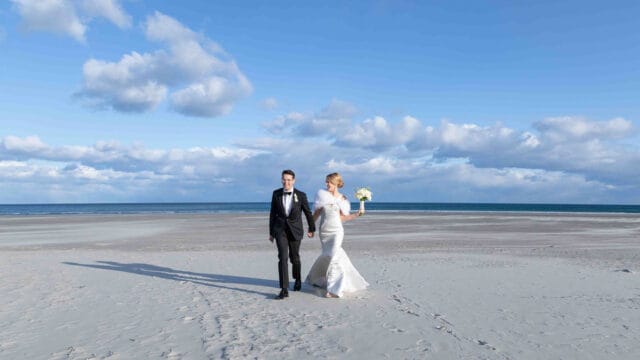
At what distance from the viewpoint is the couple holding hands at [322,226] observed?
28.6 feet

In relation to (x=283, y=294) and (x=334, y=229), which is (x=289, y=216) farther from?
(x=283, y=294)

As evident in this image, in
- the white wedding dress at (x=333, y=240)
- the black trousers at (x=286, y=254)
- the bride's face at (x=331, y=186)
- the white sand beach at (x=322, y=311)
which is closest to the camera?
the white sand beach at (x=322, y=311)

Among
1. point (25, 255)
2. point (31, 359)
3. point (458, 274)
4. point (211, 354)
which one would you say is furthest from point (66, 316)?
point (25, 255)

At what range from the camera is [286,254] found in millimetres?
8703

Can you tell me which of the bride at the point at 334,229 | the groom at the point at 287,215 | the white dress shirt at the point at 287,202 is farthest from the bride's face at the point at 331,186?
the white dress shirt at the point at 287,202

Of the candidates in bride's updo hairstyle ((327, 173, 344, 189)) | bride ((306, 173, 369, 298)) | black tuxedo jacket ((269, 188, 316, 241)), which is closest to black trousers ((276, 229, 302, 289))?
black tuxedo jacket ((269, 188, 316, 241))

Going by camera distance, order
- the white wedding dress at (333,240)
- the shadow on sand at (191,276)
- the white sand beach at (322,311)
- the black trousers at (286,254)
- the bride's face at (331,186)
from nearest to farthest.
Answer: the white sand beach at (322,311)
the black trousers at (286,254)
the white wedding dress at (333,240)
the bride's face at (331,186)
the shadow on sand at (191,276)

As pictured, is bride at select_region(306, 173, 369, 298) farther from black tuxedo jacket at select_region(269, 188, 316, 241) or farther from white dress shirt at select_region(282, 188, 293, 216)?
white dress shirt at select_region(282, 188, 293, 216)

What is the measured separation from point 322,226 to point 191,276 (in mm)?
3985

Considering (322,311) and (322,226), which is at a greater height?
(322,226)

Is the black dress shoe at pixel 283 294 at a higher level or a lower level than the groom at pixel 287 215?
lower

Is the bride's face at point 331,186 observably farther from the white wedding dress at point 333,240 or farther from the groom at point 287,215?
the groom at point 287,215

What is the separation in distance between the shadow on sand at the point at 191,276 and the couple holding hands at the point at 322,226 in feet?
3.46

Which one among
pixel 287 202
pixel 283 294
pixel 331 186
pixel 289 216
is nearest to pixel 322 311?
pixel 283 294
